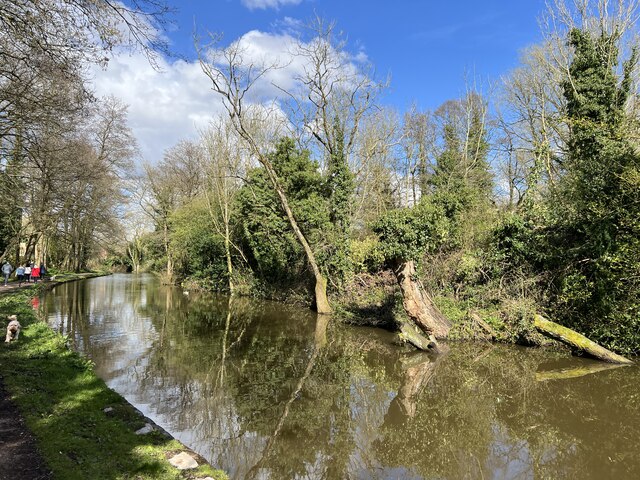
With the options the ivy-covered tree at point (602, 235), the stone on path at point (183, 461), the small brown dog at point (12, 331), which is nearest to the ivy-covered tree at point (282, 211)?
the ivy-covered tree at point (602, 235)

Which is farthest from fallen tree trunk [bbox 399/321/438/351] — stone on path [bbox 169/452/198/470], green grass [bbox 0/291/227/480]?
stone on path [bbox 169/452/198/470]

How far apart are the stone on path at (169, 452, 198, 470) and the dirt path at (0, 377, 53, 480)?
3.88ft

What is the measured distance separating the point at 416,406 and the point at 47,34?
29.4ft

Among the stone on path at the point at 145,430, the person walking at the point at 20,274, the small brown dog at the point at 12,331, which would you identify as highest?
the person walking at the point at 20,274

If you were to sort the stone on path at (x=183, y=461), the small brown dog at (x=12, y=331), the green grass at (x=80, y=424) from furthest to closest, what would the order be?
1. the small brown dog at (x=12, y=331)
2. the stone on path at (x=183, y=461)
3. the green grass at (x=80, y=424)

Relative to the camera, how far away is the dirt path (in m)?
4.27

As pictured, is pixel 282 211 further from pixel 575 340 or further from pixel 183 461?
pixel 183 461

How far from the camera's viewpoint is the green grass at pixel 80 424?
4.55m

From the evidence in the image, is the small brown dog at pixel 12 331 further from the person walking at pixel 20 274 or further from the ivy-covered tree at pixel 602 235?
the person walking at pixel 20 274

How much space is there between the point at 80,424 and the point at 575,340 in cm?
1050

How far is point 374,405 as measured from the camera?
7.64 meters

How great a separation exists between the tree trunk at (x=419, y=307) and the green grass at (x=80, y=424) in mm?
8167

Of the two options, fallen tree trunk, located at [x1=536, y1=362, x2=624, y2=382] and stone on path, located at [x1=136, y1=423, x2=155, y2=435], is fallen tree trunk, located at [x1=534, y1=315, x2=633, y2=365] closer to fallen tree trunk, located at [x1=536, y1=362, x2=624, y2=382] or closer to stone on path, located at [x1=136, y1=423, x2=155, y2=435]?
fallen tree trunk, located at [x1=536, y1=362, x2=624, y2=382]

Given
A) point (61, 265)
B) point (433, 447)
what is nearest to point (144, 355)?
point (433, 447)
